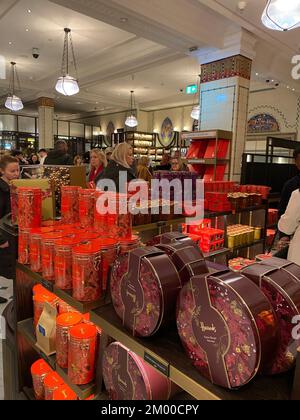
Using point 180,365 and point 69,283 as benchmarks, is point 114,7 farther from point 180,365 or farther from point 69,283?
point 180,365

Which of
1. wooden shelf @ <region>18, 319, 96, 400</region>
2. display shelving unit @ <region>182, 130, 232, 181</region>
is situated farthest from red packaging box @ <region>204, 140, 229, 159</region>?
wooden shelf @ <region>18, 319, 96, 400</region>

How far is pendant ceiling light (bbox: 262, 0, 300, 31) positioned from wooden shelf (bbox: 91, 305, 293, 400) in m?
3.30

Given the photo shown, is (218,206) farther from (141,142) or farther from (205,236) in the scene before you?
(141,142)

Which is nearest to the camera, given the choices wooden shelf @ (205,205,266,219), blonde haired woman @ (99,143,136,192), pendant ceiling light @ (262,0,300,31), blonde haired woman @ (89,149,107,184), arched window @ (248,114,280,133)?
pendant ceiling light @ (262,0,300,31)

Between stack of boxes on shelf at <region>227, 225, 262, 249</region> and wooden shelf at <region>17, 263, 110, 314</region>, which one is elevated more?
wooden shelf at <region>17, 263, 110, 314</region>

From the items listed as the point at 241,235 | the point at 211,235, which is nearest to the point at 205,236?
the point at 211,235

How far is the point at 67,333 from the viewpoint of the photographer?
139 cm

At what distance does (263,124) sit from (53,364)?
9941 millimetres

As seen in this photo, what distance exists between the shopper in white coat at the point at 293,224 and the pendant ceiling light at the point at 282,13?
1.95 metres

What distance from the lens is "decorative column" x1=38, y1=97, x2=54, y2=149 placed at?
1147 centimetres

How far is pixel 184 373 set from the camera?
2.71 feet

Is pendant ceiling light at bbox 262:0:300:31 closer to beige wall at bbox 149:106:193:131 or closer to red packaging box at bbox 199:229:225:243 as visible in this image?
red packaging box at bbox 199:229:225:243

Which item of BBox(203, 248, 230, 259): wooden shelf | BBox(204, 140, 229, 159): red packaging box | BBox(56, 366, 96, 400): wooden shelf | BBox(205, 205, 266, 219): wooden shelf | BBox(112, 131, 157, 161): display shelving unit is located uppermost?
BBox(112, 131, 157, 161): display shelving unit
